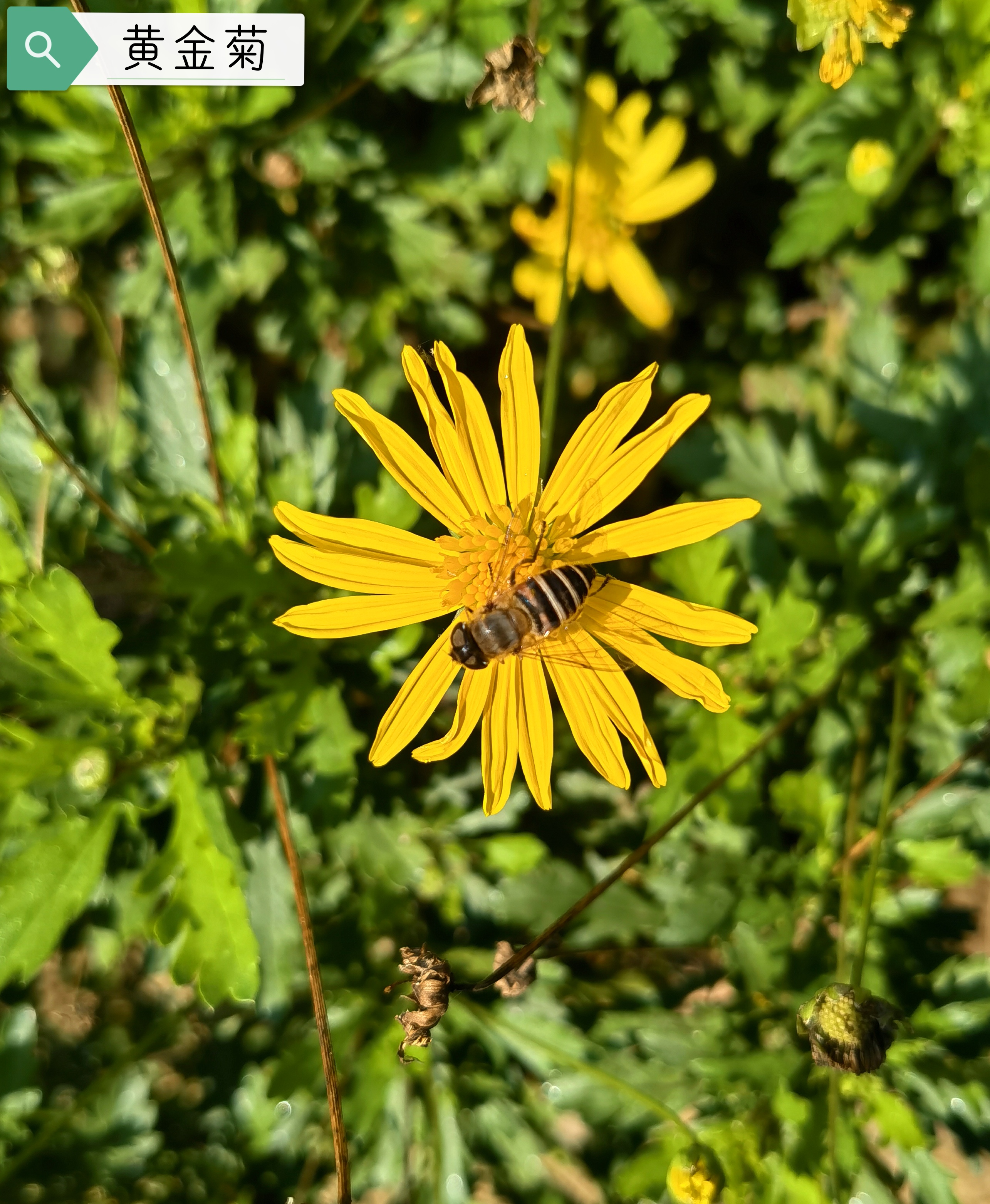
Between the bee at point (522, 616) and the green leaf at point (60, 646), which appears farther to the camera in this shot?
the green leaf at point (60, 646)

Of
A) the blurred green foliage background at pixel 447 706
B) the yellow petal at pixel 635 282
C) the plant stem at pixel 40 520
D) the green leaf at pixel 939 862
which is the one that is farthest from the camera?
the yellow petal at pixel 635 282

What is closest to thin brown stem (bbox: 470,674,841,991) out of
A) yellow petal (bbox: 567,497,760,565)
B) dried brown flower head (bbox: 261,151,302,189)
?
yellow petal (bbox: 567,497,760,565)

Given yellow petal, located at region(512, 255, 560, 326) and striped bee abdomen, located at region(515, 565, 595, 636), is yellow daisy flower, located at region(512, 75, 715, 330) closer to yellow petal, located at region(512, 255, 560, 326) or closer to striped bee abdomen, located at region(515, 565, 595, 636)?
yellow petal, located at region(512, 255, 560, 326)

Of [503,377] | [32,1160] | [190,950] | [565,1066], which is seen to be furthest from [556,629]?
[32,1160]

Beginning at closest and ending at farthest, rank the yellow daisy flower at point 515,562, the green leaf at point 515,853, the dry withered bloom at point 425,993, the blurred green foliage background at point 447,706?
the dry withered bloom at point 425,993 < the yellow daisy flower at point 515,562 < the blurred green foliage background at point 447,706 < the green leaf at point 515,853

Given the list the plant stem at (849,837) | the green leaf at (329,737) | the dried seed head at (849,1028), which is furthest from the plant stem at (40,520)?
the plant stem at (849,837)

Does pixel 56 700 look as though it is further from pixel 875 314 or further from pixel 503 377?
pixel 875 314

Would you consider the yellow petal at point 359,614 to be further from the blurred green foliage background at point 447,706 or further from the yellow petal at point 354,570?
the blurred green foliage background at point 447,706
